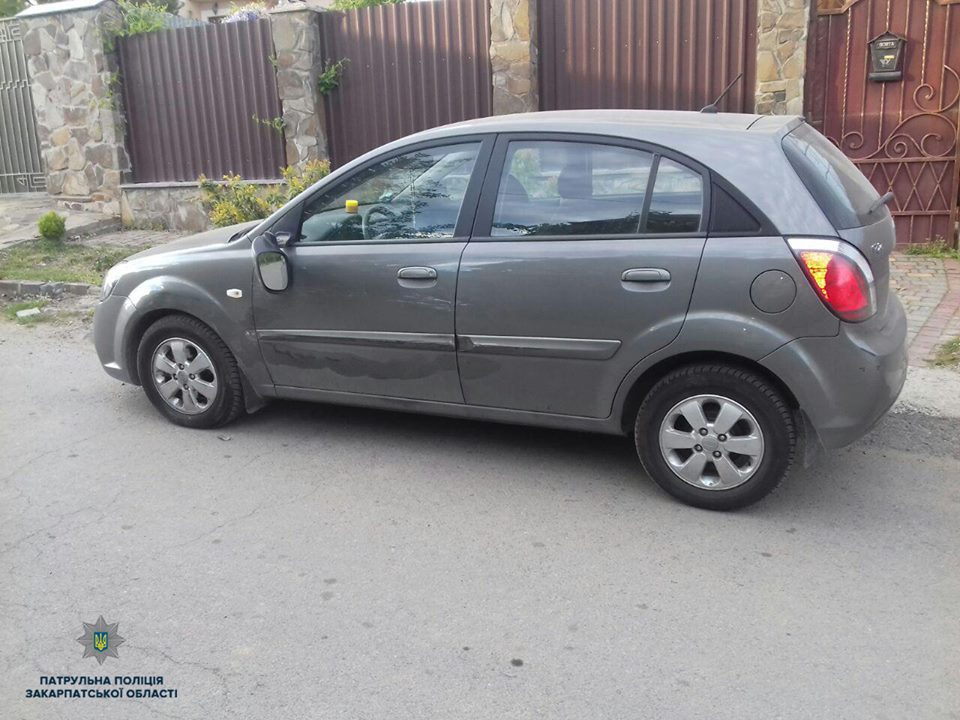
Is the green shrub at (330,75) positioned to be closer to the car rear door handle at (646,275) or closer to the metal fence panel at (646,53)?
the metal fence panel at (646,53)

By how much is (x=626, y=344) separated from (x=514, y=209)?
2.84 ft

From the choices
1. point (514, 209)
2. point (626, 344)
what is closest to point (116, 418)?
point (514, 209)

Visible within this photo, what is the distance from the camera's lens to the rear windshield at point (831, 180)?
403 centimetres

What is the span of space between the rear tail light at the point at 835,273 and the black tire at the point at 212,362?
307 centimetres

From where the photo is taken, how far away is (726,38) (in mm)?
9125

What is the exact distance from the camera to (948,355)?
5.90m

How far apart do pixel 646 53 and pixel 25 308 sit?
6425 mm

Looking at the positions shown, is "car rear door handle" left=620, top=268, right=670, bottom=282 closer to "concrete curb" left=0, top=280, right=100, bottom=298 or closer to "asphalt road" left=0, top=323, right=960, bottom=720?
"asphalt road" left=0, top=323, right=960, bottom=720

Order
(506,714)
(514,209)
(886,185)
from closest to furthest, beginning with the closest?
(506,714), (514,209), (886,185)

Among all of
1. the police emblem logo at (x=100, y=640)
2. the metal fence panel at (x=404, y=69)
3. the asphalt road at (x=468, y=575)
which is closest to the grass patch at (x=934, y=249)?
the asphalt road at (x=468, y=575)

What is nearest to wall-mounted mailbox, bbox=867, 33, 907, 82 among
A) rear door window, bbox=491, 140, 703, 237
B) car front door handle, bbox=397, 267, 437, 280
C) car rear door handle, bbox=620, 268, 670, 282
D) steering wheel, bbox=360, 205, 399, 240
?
rear door window, bbox=491, 140, 703, 237

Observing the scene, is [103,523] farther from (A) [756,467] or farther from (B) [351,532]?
(A) [756,467]

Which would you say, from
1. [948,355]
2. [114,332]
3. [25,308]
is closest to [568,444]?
[948,355]

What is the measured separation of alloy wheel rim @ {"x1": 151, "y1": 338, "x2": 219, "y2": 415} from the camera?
5.34m
